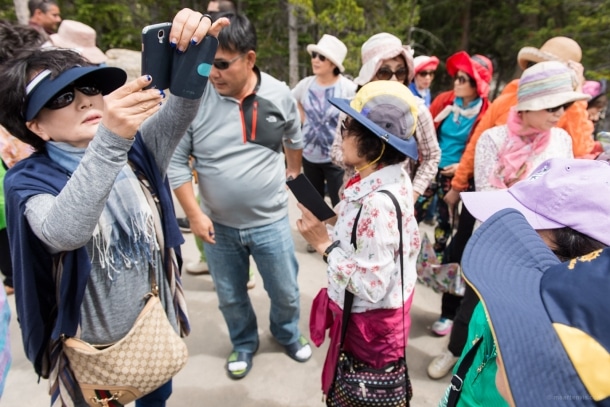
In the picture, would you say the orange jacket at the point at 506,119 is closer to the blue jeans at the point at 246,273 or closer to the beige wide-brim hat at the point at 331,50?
the blue jeans at the point at 246,273

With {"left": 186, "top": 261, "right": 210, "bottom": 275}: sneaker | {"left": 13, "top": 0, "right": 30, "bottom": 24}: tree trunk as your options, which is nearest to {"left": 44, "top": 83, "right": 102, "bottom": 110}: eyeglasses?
{"left": 186, "top": 261, "right": 210, "bottom": 275}: sneaker

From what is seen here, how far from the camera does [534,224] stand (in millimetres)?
972

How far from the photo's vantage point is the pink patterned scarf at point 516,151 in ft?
7.07

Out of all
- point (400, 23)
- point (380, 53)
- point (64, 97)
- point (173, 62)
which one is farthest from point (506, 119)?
point (400, 23)

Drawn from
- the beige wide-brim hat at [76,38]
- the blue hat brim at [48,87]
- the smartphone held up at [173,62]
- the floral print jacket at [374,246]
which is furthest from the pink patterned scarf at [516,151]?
the beige wide-brim hat at [76,38]

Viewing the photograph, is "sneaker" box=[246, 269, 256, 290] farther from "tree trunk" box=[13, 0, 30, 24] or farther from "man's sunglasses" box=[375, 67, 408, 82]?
"tree trunk" box=[13, 0, 30, 24]

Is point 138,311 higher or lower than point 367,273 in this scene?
lower

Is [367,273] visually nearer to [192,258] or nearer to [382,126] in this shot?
[382,126]

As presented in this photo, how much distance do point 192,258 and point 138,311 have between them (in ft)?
7.98

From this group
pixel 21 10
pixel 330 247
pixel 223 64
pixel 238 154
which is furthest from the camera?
pixel 21 10

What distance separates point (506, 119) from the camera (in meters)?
2.54

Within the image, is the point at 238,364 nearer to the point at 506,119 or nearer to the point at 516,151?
the point at 516,151

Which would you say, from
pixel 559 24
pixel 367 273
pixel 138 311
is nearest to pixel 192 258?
pixel 138 311

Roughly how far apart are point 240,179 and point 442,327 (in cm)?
188
